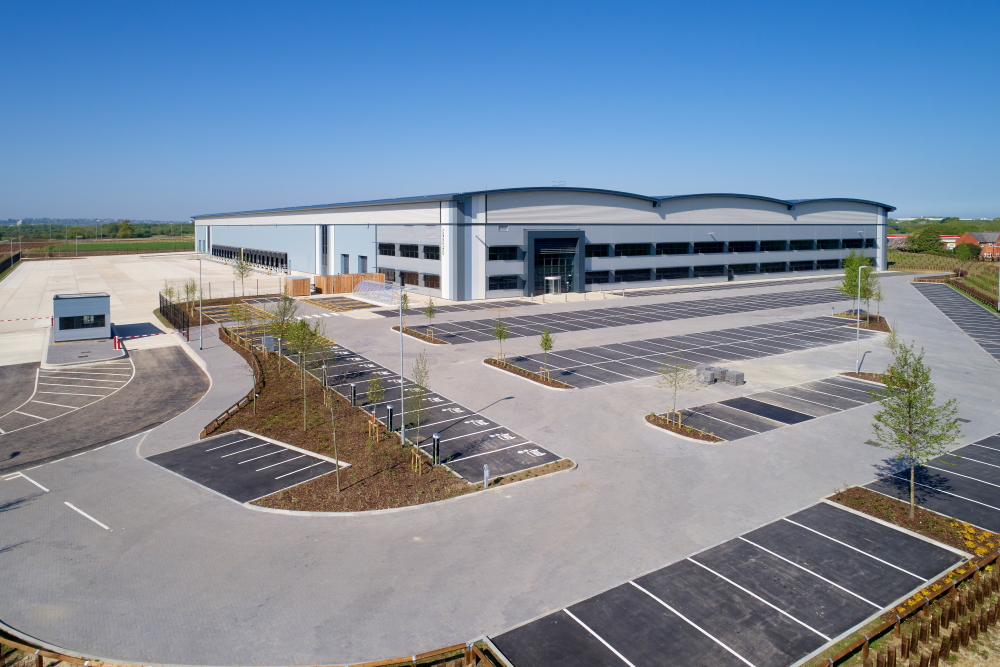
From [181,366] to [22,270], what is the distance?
78.9 m

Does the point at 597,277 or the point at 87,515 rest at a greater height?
the point at 597,277

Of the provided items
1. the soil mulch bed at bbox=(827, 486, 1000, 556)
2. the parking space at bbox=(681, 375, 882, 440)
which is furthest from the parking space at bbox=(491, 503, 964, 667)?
the parking space at bbox=(681, 375, 882, 440)

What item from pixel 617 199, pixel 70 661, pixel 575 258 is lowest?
pixel 70 661

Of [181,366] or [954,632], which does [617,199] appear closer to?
Answer: [181,366]

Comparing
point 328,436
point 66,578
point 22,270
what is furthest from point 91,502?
point 22,270

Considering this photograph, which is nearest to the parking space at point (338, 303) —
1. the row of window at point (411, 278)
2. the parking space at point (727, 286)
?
the row of window at point (411, 278)

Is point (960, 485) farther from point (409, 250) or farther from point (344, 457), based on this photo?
point (409, 250)

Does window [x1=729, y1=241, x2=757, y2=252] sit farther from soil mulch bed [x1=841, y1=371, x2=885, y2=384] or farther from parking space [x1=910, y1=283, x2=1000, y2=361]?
soil mulch bed [x1=841, y1=371, x2=885, y2=384]

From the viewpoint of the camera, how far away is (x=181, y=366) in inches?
1277

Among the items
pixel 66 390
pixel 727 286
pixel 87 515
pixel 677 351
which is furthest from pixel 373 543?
pixel 727 286

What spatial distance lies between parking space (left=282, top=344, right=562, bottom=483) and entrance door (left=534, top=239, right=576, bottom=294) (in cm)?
3219

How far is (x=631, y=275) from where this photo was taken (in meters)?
65.5

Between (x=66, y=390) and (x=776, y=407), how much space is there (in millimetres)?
29499

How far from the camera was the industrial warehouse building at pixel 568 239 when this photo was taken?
56.0 meters
